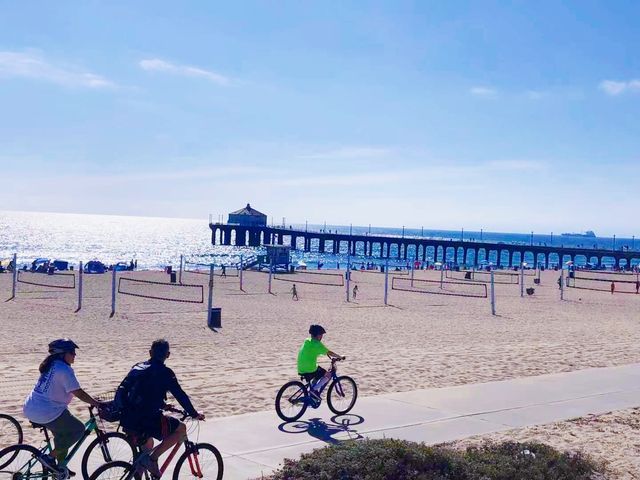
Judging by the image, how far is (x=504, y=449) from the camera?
281 inches

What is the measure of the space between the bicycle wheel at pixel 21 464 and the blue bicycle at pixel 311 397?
340 centimetres

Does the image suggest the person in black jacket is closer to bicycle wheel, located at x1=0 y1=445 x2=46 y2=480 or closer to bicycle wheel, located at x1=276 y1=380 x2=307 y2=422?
bicycle wheel, located at x1=0 y1=445 x2=46 y2=480

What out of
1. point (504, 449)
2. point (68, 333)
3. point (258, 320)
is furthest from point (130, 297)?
point (504, 449)

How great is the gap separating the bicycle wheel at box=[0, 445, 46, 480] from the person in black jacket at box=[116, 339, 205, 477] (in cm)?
75

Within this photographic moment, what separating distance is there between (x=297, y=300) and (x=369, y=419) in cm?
2239

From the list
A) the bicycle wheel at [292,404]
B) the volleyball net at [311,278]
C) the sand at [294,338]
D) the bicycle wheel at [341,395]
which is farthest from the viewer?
the volleyball net at [311,278]

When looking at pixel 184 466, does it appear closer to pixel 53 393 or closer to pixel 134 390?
pixel 134 390

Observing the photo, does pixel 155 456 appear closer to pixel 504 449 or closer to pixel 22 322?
pixel 504 449

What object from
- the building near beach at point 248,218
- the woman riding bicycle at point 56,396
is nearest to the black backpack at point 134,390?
the woman riding bicycle at point 56,396

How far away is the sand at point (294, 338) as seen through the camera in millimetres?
12000

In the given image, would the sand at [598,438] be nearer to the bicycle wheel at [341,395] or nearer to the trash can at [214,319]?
the bicycle wheel at [341,395]

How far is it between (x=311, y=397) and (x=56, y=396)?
12.9 feet

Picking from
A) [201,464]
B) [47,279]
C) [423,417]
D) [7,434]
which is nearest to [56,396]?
[201,464]

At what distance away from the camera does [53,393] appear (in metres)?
5.63
